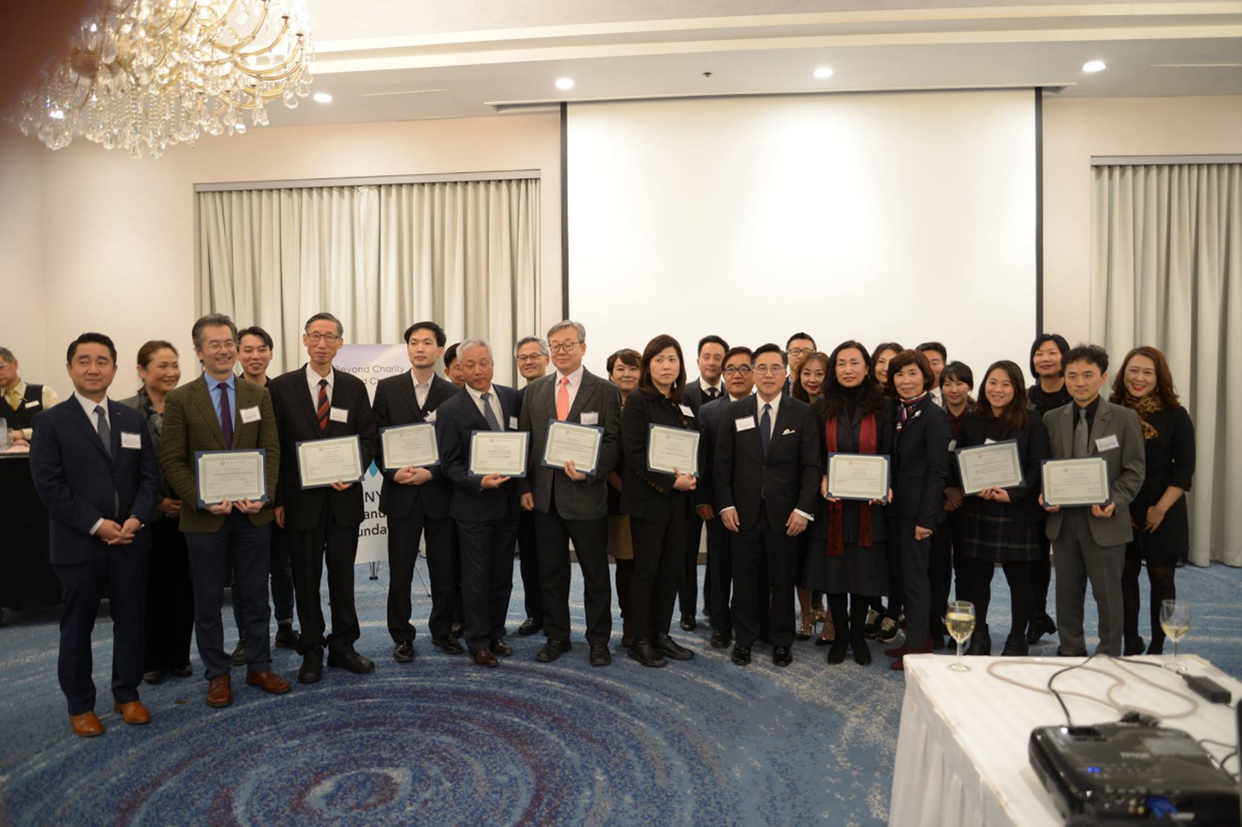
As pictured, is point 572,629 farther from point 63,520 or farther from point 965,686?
point 965,686

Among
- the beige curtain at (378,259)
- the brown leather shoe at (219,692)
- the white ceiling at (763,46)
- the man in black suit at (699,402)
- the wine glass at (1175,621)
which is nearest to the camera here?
the wine glass at (1175,621)

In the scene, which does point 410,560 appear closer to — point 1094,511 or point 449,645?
point 449,645

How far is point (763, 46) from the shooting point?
5.33 m

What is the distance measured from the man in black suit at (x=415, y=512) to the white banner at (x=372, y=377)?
121 centimetres

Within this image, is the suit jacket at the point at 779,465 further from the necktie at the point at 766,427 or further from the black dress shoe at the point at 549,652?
the black dress shoe at the point at 549,652

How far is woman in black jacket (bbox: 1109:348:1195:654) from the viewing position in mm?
3770

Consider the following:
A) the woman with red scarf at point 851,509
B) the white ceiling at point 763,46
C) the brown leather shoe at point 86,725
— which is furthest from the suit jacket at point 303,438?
the white ceiling at point 763,46

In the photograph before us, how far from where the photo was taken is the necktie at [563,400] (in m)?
3.99

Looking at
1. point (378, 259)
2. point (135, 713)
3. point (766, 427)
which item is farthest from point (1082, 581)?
point (378, 259)

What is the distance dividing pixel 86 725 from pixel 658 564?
2573 mm

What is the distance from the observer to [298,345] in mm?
7035

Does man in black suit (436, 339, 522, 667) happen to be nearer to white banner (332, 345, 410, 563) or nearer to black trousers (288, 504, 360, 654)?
black trousers (288, 504, 360, 654)

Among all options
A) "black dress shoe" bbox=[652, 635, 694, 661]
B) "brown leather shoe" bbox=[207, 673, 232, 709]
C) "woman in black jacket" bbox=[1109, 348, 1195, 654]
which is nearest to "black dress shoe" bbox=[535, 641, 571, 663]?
"black dress shoe" bbox=[652, 635, 694, 661]

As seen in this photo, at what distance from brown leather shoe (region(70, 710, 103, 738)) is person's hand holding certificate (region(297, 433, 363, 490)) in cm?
124
